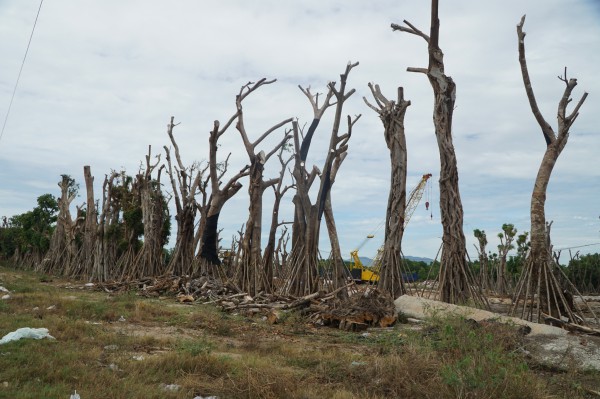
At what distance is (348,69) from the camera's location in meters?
13.3

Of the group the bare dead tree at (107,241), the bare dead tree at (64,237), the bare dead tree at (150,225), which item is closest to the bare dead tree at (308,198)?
the bare dead tree at (150,225)

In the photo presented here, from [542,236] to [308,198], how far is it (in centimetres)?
587

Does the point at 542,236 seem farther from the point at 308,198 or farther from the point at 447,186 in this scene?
the point at 308,198

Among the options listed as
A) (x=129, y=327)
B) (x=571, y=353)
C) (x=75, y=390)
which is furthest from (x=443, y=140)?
(x=75, y=390)

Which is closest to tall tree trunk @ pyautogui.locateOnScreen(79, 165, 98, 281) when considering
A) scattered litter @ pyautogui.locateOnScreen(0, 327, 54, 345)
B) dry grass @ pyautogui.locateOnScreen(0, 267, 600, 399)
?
dry grass @ pyautogui.locateOnScreen(0, 267, 600, 399)

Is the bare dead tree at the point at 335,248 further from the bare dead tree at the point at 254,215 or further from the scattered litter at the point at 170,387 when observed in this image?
the scattered litter at the point at 170,387

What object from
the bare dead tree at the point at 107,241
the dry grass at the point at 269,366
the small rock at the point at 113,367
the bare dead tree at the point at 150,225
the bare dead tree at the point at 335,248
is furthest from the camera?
the bare dead tree at the point at 107,241

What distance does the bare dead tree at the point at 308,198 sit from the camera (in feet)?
41.1

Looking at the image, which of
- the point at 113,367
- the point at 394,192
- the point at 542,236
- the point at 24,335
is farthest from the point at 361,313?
the point at 24,335

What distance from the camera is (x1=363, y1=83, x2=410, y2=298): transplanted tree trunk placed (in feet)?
37.4

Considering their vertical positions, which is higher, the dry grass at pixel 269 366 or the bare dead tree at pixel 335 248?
the bare dead tree at pixel 335 248

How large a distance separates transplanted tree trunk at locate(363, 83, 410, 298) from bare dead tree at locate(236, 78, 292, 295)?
3549 millimetres

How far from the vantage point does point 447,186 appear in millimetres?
10641

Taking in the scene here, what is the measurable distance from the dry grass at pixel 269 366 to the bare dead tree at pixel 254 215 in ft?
19.9
